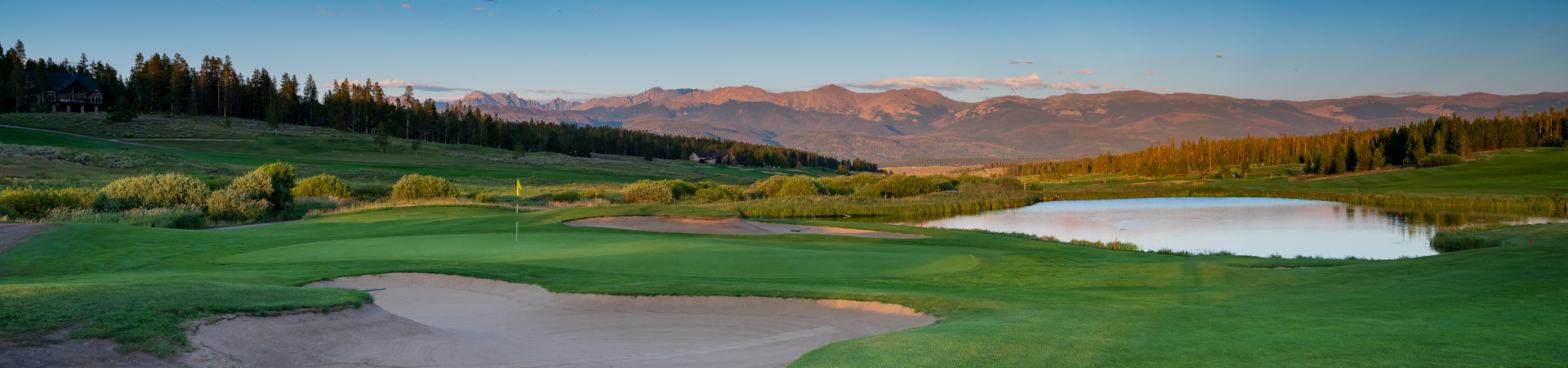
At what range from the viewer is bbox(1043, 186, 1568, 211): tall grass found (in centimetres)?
5206

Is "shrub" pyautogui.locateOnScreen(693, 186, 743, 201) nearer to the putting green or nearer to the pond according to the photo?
the pond

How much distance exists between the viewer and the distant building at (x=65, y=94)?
94.3m

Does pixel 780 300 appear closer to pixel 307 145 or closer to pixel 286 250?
pixel 286 250

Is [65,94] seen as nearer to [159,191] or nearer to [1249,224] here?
[159,191]

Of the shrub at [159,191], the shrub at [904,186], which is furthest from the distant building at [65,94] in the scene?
the shrub at [904,186]

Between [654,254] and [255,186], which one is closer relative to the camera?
[654,254]

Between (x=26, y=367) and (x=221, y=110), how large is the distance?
429 feet

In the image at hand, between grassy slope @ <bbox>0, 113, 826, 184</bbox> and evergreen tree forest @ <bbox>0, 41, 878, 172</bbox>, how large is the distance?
4.15 m

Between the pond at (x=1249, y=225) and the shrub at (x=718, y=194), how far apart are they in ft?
44.5

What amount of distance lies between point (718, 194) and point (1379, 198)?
53262 mm

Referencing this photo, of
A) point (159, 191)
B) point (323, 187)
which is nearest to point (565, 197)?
point (323, 187)

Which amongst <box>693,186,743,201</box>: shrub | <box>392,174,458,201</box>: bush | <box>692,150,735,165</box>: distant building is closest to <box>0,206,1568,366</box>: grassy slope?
<box>392,174,458,201</box>: bush

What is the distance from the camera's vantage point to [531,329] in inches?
Answer: 411

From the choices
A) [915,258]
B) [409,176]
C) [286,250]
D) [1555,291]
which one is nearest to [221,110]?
[409,176]
